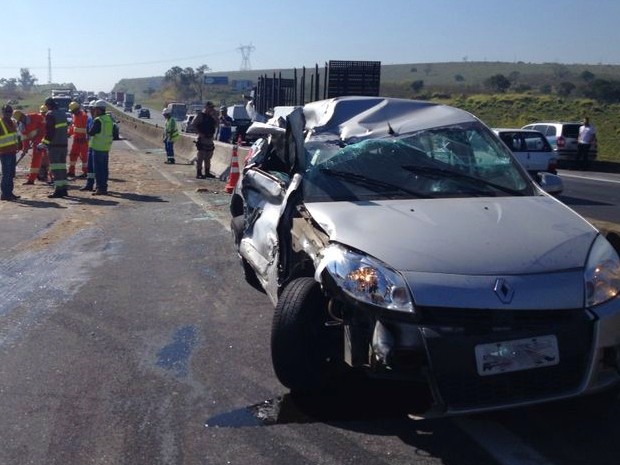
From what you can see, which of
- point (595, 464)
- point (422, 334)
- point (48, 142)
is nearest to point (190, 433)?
point (422, 334)

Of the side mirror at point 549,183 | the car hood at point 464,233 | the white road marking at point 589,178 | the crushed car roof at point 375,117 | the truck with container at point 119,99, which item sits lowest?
the truck with container at point 119,99

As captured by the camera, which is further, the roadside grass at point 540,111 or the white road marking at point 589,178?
the roadside grass at point 540,111

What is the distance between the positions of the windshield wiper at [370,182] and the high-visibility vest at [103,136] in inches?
445

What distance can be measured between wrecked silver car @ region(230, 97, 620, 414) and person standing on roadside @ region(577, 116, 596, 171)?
24.8m

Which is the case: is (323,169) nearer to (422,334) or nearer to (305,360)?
(305,360)

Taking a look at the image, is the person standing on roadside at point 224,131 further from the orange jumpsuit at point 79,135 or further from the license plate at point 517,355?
the license plate at point 517,355

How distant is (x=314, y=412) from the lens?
17.1 feet

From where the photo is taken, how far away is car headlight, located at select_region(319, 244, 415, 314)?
15.2ft

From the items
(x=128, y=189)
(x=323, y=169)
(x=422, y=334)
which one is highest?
(x=323, y=169)

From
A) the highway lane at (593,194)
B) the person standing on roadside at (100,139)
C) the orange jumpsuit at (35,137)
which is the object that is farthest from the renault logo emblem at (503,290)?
the orange jumpsuit at (35,137)

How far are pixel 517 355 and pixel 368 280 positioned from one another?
2.83 ft

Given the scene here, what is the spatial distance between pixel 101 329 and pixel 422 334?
3440mm

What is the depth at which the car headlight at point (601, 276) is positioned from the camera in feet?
15.6

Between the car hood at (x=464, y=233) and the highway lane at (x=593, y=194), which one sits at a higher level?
the car hood at (x=464, y=233)
